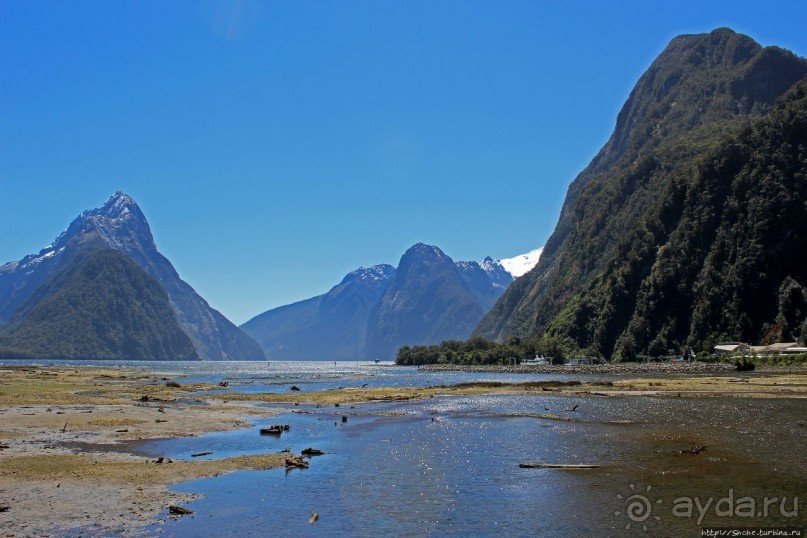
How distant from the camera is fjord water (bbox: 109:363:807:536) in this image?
24656 mm

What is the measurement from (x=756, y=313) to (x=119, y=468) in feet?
651

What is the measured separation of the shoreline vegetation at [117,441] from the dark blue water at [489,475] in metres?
2.22

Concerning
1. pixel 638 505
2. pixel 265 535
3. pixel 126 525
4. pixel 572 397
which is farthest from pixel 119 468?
pixel 572 397

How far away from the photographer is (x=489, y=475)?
33656mm

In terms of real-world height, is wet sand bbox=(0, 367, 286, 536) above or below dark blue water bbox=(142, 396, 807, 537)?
above

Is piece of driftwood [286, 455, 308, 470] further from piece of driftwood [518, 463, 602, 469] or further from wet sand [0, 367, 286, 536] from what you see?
piece of driftwood [518, 463, 602, 469]

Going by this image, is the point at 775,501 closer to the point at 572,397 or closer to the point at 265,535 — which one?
the point at 265,535

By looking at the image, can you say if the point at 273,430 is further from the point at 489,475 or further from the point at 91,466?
the point at 489,475

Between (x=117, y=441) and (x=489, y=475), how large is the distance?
27647 millimetres

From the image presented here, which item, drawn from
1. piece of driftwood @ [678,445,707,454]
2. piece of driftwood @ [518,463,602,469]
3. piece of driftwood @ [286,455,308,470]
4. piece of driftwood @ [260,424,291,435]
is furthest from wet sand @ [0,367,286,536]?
piece of driftwood @ [678,445,707,454]

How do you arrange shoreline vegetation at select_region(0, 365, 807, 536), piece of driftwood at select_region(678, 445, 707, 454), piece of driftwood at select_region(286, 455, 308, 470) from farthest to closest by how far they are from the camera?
1. piece of driftwood at select_region(678, 445, 707, 454)
2. piece of driftwood at select_region(286, 455, 308, 470)
3. shoreline vegetation at select_region(0, 365, 807, 536)

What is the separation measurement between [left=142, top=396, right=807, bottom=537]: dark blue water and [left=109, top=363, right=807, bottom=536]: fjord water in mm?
91

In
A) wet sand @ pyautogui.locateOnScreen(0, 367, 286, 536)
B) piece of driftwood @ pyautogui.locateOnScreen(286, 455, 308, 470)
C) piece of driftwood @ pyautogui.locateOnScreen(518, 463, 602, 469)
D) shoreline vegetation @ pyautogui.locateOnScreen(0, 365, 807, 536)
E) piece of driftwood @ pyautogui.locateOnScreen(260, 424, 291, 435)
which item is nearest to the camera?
wet sand @ pyautogui.locateOnScreen(0, 367, 286, 536)

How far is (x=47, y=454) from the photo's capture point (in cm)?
3756
